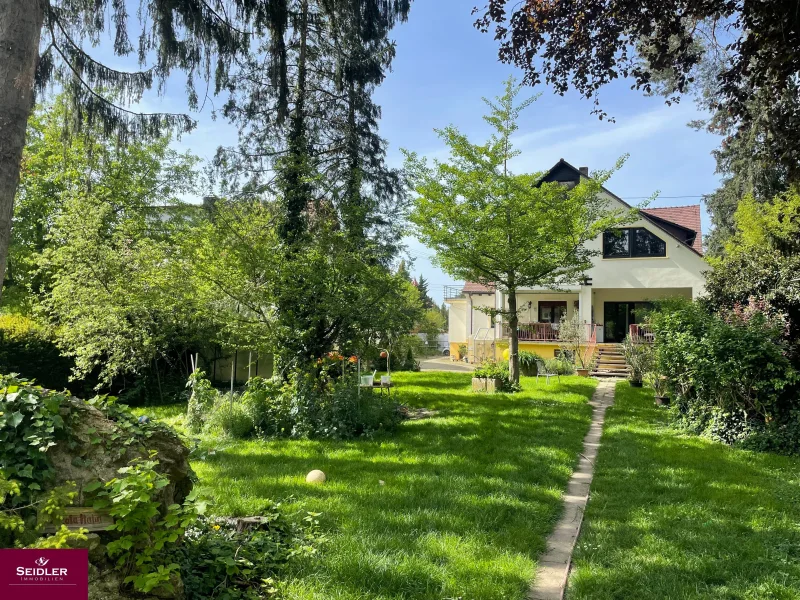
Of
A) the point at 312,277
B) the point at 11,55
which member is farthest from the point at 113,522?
the point at 312,277

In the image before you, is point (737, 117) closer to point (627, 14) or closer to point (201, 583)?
point (627, 14)

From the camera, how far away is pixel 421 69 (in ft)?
31.4

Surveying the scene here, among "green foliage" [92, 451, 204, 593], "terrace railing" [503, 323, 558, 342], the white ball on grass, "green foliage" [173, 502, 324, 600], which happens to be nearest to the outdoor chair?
"terrace railing" [503, 323, 558, 342]

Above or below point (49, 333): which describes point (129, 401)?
below

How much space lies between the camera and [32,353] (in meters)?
12.2

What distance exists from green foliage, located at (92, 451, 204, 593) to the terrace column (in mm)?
21724

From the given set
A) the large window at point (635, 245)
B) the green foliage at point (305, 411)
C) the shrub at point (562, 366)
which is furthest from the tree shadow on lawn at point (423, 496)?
the large window at point (635, 245)

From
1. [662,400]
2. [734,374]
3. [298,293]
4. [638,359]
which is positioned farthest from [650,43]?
[638,359]

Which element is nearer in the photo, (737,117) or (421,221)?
(737,117)

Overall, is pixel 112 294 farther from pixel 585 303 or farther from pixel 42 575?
pixel 585 303

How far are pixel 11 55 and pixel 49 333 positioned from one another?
38.2 feet

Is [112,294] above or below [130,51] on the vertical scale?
below

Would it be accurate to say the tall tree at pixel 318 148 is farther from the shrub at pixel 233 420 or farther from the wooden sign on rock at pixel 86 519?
the wooden sign on rock at pixel 86 519

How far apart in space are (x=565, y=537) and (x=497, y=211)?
941cm
